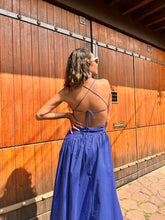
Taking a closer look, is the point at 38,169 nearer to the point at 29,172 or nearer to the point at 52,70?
the point at 29,172

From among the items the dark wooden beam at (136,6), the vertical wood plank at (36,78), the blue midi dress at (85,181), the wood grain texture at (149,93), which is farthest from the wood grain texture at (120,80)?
the blue midi dress at (85,181)

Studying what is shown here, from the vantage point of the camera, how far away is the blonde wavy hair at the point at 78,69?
1522mm

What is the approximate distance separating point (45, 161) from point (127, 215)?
4.76 ft

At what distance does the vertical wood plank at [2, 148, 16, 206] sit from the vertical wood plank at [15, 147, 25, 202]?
40 millimetres

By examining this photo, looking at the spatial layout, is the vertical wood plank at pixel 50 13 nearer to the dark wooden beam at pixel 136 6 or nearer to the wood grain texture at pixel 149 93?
the dark wooden beam at pixel 136 6

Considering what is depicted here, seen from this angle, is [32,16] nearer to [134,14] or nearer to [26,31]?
[26,31]

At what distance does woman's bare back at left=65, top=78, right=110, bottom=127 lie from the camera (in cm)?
157

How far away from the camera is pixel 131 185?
383 cm

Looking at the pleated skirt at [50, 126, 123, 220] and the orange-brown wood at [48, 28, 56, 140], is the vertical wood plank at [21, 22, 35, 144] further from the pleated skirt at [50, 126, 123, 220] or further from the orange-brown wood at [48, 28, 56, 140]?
the pleated skirt at [50, 126, 123, 220]

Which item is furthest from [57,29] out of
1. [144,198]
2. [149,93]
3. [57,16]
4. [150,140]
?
[150,140]

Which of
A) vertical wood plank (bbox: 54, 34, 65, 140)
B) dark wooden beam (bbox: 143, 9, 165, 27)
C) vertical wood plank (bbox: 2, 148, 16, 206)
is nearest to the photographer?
vertical wood plank (bbox: 2, 148, 16, 206)

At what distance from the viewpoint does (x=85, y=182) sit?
5.12ft

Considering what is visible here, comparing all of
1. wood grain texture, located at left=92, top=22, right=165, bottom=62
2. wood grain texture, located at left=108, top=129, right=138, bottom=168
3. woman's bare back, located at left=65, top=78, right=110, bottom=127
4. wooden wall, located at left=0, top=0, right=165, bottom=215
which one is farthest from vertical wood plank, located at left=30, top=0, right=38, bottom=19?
wood grain texture, located at left=108, top=129, right=138, bottom=168

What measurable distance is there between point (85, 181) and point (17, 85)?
1553 millimetres
